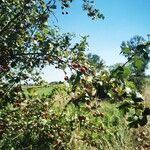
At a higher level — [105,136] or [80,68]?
[105,136]

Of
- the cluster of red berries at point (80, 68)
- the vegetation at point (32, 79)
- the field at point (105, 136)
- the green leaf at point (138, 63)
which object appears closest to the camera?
the green leaf at point (138, 63)

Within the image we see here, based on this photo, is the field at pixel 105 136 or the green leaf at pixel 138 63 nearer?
the green leaf at pixel 138 63

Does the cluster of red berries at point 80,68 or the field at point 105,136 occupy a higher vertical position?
the field at point 105,136

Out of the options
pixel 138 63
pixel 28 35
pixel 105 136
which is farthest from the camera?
pixel 105 136

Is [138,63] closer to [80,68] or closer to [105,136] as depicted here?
[80,68]

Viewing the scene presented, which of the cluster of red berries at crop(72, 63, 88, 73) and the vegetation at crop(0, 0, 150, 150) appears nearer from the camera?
the cluster of red berries at crop(72, 63, 88, 73)

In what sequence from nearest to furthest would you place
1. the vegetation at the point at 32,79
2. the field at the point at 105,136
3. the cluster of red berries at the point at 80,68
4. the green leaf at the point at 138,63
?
1. the green leaf at the point at 138,63
2. the cluster of red berries at the point at 80,68
3. the vegetation at the point at 32,79
4. the field at the point at 105,136

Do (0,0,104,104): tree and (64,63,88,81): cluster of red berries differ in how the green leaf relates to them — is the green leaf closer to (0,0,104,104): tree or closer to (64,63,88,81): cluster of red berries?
(64,63,88,81): cluster of red berries

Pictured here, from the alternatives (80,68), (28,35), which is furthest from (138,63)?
(28,35)

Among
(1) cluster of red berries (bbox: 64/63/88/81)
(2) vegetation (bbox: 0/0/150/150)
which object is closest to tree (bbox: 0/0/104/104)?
(2) vegetation (bbox: 0/0/150/150)

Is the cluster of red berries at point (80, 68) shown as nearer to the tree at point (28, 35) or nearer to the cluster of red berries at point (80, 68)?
the cluster of red berries at point (80, 68)

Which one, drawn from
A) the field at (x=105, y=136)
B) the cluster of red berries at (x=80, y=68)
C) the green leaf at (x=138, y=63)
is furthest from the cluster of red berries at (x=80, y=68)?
the field at (x=105, y=136)

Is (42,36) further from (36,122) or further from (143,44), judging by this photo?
(143,44)

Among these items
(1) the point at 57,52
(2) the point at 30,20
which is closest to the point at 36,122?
(1) the point at 57,52
